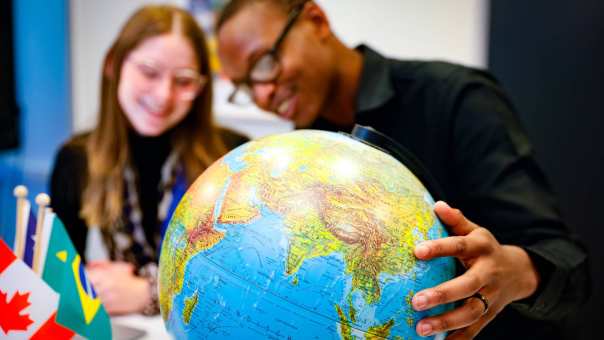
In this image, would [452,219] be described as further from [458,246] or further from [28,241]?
[28,241]

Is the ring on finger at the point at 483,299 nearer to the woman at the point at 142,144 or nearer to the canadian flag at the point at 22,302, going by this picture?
the canadian flag at the point at 22,302

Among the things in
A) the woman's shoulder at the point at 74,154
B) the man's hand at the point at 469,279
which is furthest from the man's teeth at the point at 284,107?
the woman's shoulder at the point at 74,154

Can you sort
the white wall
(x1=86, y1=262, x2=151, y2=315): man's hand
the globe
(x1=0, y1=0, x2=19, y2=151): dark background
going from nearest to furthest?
the globe < (x1=86, y1=262, x2=151, y2=315): man's hand < the white wall < (x1=0, y1=0, x2=19, y2=151): dark background

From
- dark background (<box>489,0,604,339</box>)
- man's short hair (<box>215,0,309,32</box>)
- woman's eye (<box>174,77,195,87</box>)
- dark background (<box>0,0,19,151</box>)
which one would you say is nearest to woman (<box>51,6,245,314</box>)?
woman's eye (<box>174,77,195,87</box>)

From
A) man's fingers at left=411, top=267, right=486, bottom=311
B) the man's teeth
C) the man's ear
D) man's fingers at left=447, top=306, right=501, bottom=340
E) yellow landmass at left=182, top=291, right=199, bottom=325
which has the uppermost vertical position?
the man's ear

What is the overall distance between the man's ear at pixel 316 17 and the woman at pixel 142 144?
0.45 meters

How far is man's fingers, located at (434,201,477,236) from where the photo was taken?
0.76 meters

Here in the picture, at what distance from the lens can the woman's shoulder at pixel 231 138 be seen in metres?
1.99

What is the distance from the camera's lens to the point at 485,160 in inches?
49.8

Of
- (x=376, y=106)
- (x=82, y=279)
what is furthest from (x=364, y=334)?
(x=376, y=106)

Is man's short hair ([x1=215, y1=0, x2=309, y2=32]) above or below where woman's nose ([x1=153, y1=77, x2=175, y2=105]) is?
above

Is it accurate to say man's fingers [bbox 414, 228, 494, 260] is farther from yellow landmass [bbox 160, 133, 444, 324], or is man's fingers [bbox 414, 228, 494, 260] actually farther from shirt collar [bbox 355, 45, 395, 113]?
shirt collar [bbox 355, 45, 395, 113]

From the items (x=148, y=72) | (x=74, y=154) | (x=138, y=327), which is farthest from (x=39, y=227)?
(x=74, y=154)

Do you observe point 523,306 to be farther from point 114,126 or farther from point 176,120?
point 114,126
